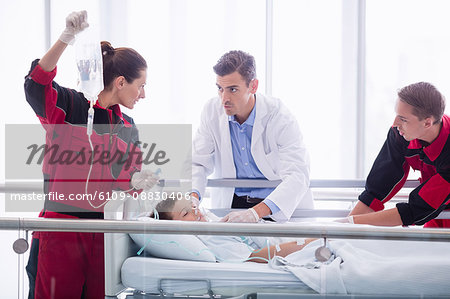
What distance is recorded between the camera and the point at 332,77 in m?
4.30

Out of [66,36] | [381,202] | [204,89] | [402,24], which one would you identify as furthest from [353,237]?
[402,24]

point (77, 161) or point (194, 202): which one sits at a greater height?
point (77, 161)

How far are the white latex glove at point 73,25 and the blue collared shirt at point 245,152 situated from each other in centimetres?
111

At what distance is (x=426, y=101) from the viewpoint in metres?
2.00

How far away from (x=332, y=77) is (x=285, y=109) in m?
1.92

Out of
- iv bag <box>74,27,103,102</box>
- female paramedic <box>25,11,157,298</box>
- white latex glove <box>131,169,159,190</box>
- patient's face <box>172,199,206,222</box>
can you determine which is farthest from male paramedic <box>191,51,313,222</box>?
iv bag <box>74,27,103,102</box>

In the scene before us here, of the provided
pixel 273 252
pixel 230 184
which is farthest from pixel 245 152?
pixel 273 252

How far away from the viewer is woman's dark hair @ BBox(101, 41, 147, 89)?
1.90 m

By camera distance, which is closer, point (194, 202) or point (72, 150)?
point (72, 150)

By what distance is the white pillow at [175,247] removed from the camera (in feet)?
5.28

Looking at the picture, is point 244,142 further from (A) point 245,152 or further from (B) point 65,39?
(B) point 65,39

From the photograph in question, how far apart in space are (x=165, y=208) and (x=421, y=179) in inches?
47.7

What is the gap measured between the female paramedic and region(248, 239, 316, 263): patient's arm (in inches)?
20.3

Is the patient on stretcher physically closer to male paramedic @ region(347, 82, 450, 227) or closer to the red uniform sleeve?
male paramedic @ region(347, 82, 450, 227)
